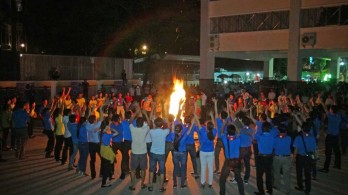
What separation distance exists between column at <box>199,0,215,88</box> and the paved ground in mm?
18967

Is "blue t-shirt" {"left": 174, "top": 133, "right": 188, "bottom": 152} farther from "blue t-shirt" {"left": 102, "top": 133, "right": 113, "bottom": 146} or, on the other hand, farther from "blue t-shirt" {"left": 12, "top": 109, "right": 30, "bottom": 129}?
"blue t-shirt" {"left": 12, "top": 109, "right": 30, "bottom": 129}

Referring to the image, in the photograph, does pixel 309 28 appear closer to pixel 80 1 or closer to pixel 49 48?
pixel 80 1

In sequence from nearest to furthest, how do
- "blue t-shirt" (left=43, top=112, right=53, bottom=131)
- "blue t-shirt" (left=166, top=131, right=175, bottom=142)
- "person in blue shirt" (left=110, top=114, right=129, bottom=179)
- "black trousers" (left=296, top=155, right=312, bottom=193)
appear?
"black trousers" (left=296, top=155, right=312, bottom=193) → "blue t-shirt" (left=166, top=131, right=175, bottom=142) → "person in blue shirt" (left=110, top=114, right=129, bottom=179) → "blue t-shirt" (left=43, top=112, right=53, bottom=131)

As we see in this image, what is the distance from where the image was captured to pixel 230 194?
29.7ft

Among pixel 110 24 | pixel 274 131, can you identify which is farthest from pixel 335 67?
pixel 274 131

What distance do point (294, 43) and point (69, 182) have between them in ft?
65.0

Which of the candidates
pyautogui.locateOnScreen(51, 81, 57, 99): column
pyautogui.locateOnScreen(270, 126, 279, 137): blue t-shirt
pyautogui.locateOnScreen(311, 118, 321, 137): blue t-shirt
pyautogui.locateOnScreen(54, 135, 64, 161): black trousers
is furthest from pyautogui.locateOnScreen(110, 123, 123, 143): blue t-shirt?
pyautogui.locateOnScreen(51, 81, 57, 99): column

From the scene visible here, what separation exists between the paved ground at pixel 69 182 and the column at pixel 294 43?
577 inches

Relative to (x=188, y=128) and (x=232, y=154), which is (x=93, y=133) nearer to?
(x=188, y=128)

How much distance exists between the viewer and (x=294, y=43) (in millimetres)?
25375

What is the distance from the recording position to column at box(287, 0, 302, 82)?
82.5 feet

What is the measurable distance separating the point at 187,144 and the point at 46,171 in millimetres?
4263

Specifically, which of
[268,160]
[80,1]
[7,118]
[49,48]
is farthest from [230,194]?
[49,48]

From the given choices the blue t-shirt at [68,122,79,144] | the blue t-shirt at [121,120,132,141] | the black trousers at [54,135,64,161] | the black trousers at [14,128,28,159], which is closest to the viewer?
the blue t-shirt at [121,120,132,141]
